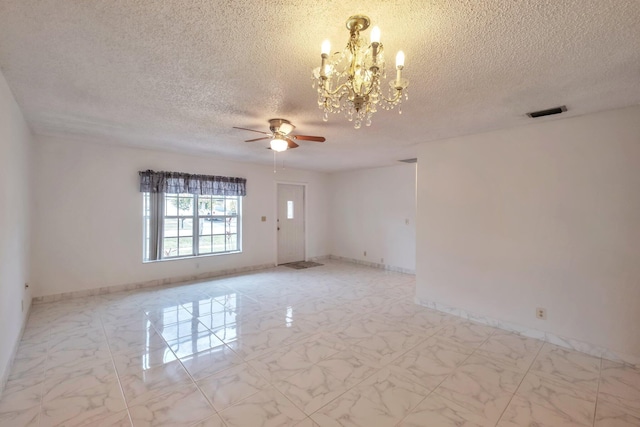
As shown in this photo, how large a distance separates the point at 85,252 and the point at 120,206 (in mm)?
812

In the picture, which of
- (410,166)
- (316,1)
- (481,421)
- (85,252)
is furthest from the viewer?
(410,166)

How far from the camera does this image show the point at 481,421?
1859 mm

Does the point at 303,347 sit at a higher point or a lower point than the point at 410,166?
lower

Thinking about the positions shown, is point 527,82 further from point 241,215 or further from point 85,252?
point 85,252

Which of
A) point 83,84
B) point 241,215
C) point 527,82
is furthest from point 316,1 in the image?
point 241,215

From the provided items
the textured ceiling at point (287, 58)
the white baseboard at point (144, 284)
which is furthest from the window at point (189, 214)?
the textured ceiling at point (287, 58)

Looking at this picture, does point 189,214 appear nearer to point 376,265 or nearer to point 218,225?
point 218,225

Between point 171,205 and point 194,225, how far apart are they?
0.55 m

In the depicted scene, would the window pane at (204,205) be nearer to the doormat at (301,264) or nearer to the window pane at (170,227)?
the window pane at (170,227)

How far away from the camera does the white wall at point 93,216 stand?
393 cm

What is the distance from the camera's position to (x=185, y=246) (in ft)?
17.3

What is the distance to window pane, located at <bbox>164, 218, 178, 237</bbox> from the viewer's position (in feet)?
16.5

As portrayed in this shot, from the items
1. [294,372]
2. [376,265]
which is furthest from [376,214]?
[294,372]

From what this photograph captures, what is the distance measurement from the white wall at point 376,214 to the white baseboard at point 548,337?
2.20 meters
